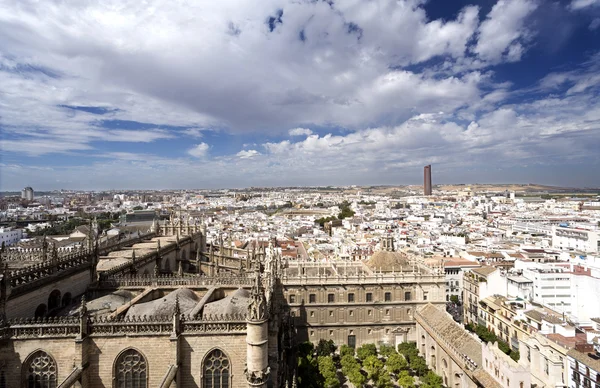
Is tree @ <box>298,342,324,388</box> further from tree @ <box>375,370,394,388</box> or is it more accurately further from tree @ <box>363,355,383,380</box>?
tree @ <box>375,370,394,388</box>

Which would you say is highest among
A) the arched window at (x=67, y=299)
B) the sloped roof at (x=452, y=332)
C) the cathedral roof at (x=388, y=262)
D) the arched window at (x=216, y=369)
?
the arched window at (x=67, y=299)

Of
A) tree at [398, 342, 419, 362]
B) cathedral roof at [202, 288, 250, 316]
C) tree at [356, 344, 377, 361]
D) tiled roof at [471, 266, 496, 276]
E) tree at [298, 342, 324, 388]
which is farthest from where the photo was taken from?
tiled roof at [471, 266, 496, 276]

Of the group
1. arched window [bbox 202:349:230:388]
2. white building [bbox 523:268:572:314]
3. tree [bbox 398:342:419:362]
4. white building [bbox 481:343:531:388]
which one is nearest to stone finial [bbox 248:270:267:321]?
arched window [bbox 202:349:230:388]

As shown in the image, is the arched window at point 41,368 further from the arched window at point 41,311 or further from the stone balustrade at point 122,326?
the arched window at point 41,311

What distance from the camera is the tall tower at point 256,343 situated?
11.3 m

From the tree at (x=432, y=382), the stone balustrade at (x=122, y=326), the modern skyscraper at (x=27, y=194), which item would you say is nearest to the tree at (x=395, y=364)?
the tree at (x=432, y=382)

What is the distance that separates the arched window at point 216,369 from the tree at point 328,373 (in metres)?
14.3

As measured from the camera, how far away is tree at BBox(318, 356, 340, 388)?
79.9 feet

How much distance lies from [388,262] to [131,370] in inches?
1159

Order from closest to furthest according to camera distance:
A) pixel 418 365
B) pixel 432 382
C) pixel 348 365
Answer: pixel 432 382
pixel 348 365
pixel 418 365

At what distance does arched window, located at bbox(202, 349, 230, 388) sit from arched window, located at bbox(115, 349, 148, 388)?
6.20 ft

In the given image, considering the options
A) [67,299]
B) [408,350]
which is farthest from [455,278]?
[67,299]

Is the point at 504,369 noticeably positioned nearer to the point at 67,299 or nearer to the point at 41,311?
the point at 67,299

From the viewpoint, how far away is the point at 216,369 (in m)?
12.0
